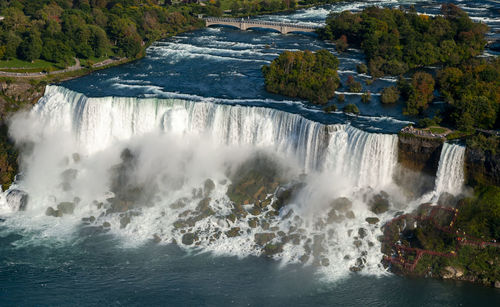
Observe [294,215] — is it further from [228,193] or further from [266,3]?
[266,3]

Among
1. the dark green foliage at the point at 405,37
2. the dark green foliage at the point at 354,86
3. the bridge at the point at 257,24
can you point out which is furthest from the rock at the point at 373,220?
the bridge at the point at 257,24

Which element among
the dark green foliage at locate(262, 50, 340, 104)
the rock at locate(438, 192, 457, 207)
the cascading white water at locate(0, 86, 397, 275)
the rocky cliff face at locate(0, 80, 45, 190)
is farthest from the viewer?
the dark green foliage at locate(262, 50, 340, 104)

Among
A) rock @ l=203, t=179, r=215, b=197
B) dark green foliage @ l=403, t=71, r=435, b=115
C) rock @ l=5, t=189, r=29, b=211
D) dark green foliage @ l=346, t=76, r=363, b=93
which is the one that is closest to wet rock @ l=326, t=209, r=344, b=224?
rock @ l=203, t=179, r=215, b=197

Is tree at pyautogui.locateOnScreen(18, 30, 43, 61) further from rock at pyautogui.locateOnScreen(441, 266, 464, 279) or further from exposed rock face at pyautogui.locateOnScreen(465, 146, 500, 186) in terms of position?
rock at pyautogui.locateOnScreen(441, 266, 464, 279)

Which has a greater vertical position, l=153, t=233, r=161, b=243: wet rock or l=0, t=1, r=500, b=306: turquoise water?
l=153, t=233, r=161, b=243: wet rock

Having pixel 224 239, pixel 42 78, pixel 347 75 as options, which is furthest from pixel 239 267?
pixel 42 78

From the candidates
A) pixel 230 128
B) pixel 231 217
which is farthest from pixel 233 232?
pixel 230 128
